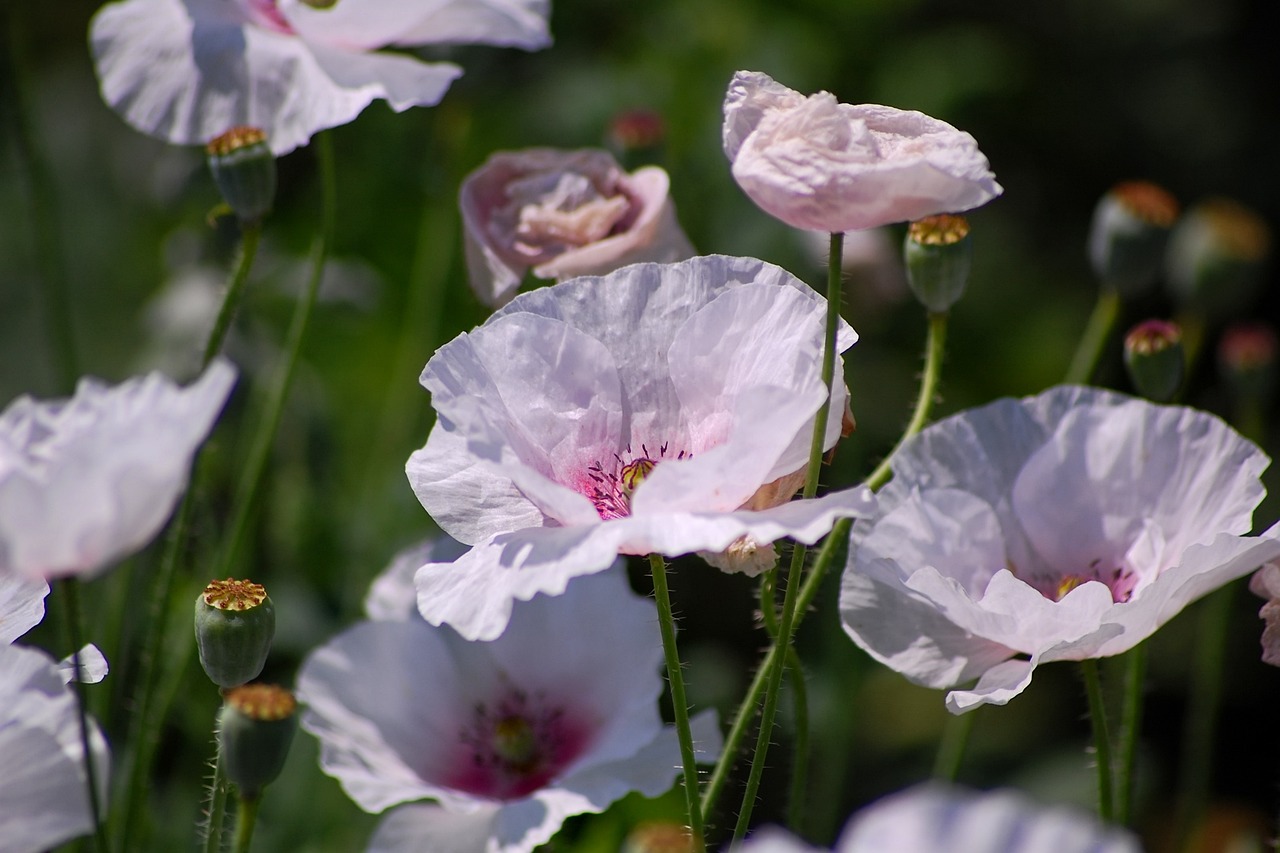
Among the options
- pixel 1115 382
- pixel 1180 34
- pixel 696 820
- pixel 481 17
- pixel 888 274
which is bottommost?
pixel 1115 382

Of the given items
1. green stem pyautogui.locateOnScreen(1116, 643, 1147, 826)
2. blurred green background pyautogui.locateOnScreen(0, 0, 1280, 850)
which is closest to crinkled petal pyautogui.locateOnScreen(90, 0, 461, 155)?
blurred green background pyautogui.locateOnScreen(0, 0, 1280, 850)

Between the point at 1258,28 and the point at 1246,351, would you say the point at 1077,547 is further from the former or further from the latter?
the point at 1258,28

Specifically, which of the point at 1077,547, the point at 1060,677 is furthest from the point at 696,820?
the point at 1060,677

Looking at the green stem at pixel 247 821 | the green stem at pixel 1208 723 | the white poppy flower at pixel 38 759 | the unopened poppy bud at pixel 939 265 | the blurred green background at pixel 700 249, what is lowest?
the blurred green background at pixel 700 249

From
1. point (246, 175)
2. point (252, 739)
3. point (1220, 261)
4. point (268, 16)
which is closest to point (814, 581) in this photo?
point (252, 739)

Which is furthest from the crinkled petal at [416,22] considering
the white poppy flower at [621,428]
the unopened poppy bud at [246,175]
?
the white poppy flower at [621,428]

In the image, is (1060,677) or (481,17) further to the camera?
(1060,677)

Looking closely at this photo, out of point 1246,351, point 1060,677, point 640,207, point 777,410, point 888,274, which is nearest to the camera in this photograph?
point 777,410

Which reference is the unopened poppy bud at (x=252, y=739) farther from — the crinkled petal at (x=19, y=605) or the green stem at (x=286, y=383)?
the green stem at (x=286, y=383)

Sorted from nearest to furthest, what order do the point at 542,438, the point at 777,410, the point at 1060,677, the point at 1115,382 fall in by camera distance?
the point at 777,410 → the point at 542,438 → the point at 1060,677 → the point at 1115,382
